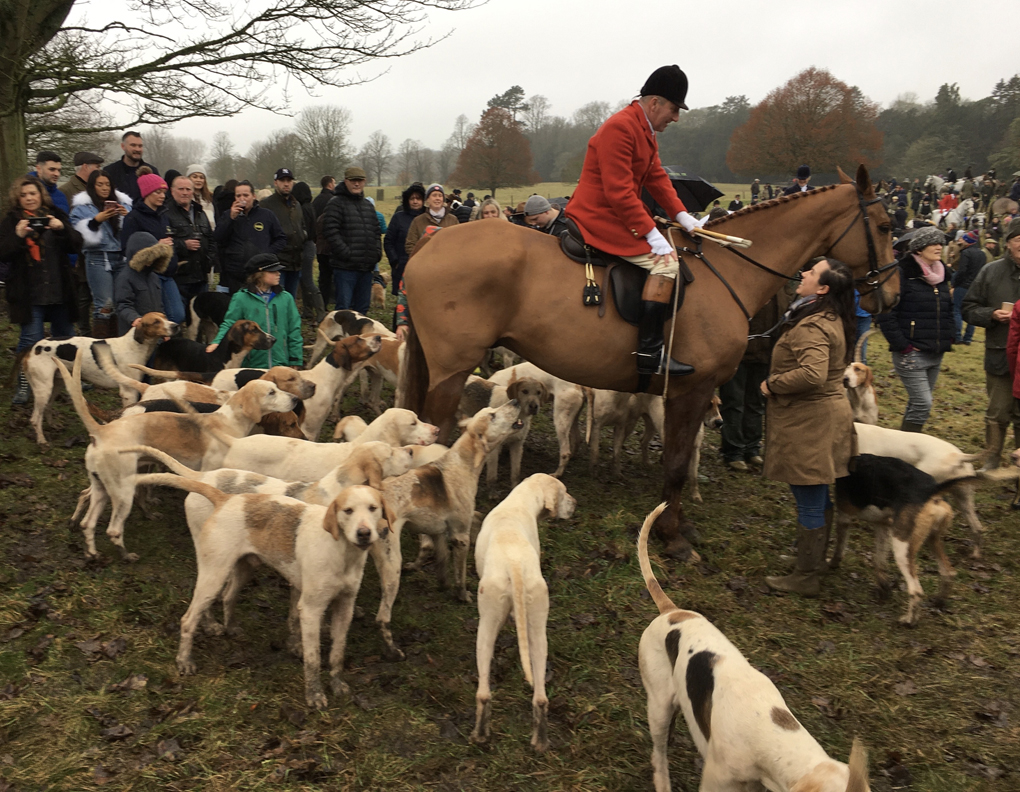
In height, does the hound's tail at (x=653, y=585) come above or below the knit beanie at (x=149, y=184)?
below

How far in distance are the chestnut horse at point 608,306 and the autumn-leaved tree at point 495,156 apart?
130 ft

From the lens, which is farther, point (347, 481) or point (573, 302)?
point (573, 302)

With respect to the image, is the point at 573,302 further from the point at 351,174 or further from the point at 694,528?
the point at 351,174

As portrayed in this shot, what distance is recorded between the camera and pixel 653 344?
5.55m

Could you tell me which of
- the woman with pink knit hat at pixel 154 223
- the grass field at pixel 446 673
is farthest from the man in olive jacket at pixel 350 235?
the grass field at pixel 446 673

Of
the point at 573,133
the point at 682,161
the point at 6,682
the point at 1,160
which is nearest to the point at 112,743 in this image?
the point at 6,682

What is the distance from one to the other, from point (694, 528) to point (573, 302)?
2339 mm

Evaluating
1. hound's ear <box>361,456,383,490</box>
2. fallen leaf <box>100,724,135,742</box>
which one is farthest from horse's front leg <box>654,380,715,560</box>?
fallen leaf <box>100,724,135,742</box>

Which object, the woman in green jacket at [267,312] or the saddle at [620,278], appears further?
the woman in green jacket at [267,312]

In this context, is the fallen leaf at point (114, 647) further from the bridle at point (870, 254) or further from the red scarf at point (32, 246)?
the bridle at point (870, 254)

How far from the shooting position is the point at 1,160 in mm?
10453

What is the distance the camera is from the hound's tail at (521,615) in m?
3.62

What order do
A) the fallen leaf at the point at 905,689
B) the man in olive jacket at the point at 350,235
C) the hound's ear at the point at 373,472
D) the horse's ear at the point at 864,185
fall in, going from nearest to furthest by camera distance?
the fallen leaf at the point at 905,689 → the hound's ear at the point at 373,472 → the horse's ear at the point at 864,185 → the man in olive jacket at the point at 350,235

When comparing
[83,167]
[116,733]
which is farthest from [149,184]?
[116,733]
